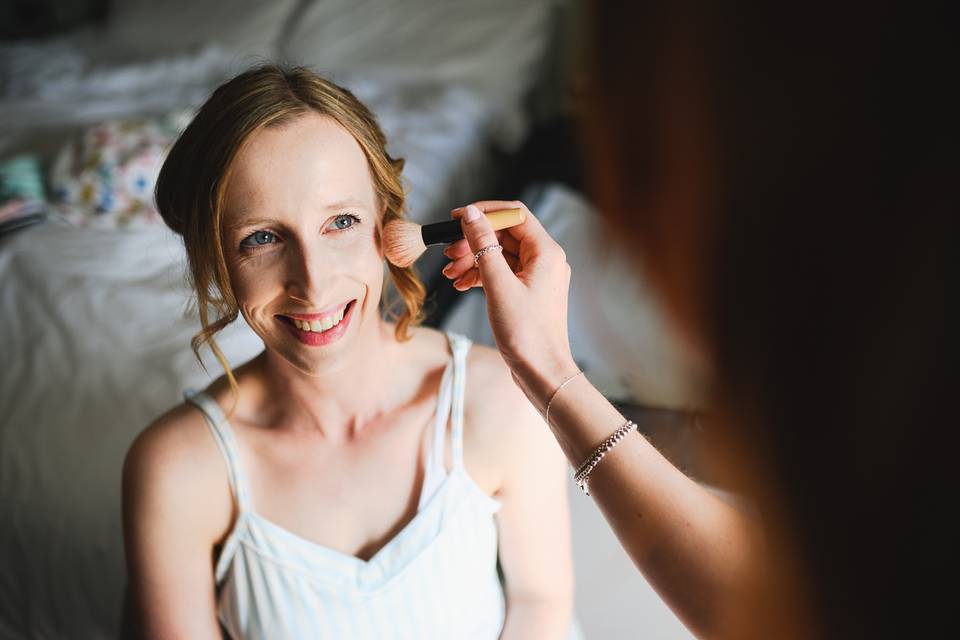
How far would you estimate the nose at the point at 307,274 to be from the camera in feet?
2.72

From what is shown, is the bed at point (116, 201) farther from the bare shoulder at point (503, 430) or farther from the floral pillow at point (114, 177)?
the bare shoulder at point (503, 430)

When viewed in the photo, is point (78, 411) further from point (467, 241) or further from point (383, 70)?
point (383, 70)

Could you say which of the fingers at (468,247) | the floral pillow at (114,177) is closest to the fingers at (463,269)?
the fingers at (468,247)

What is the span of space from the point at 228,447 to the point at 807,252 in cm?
78

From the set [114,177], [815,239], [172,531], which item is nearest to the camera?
[815,239]

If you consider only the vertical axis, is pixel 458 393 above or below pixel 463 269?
below

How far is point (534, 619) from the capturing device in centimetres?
99

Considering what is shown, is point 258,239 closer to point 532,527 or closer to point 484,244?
point 484,244

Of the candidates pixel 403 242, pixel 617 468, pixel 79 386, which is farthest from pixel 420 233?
pixel 79 386

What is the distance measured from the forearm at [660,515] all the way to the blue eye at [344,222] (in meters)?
0.30

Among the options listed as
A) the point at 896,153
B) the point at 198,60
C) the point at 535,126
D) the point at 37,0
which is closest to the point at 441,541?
the point at 896,153

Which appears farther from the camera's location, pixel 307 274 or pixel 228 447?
pixel 228 447

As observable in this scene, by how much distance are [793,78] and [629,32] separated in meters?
0.09

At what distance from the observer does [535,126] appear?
2.90 m
